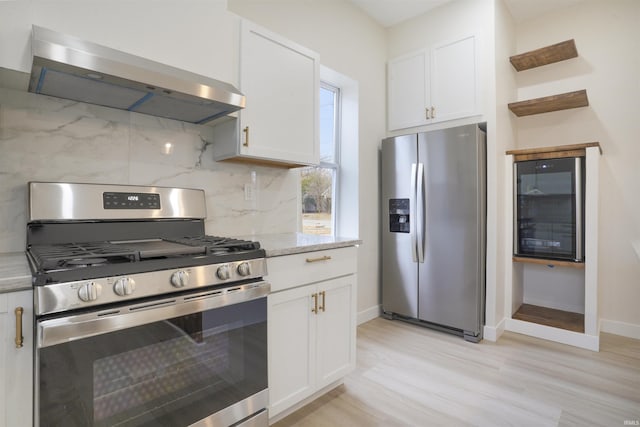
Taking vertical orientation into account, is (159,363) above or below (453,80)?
below

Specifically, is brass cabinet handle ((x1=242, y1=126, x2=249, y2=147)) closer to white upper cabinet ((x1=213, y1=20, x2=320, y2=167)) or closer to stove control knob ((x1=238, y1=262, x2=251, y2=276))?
white upper cabinet ((x1=213, y1=20, x2=320, y2=167))

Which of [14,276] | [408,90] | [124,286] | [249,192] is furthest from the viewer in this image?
[408,90]

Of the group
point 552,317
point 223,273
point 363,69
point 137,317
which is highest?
point 363,69

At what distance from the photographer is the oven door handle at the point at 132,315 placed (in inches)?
38.0

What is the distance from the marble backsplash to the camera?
1455 millimetres

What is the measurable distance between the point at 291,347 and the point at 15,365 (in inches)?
41.9

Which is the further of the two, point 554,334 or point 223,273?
point 554,334

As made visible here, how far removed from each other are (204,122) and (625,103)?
11.4 feet

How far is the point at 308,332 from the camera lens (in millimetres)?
1791

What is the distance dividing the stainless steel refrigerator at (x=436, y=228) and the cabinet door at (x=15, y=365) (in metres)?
2.70

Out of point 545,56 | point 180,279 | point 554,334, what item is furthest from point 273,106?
point 554,334

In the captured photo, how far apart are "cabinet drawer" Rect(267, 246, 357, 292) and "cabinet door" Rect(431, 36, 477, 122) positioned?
181cm

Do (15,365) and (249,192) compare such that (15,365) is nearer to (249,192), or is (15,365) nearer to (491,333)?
(249,192)

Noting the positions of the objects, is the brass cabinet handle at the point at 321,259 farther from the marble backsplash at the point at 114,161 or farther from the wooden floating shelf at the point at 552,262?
the wooden floating shelf at the point at 552,262
